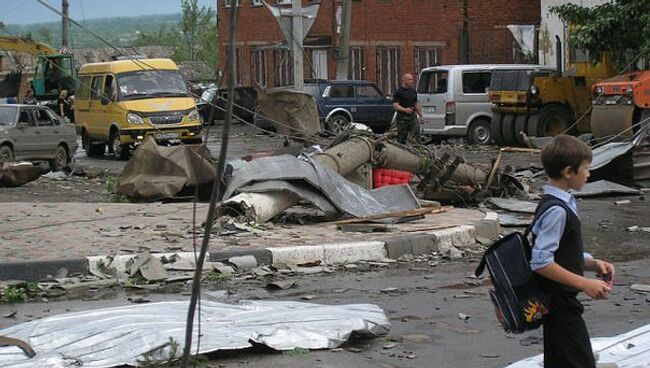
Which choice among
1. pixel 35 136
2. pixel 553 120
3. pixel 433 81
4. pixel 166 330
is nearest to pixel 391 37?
pixel 433 81

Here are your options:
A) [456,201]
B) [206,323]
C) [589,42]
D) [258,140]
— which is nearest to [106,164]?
[258,140]

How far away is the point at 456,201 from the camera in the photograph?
14.7 m

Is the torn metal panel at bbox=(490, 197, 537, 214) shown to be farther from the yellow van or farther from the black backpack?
the yellow van

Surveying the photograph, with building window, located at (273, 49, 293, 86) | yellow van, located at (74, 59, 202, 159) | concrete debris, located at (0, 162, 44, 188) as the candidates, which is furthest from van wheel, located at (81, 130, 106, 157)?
building window, located at (273, 49, 293, 86)

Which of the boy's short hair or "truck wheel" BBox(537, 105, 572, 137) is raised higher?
the boy's short hair

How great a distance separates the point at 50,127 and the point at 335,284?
17861 mm

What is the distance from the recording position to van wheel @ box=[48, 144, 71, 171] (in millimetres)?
26297

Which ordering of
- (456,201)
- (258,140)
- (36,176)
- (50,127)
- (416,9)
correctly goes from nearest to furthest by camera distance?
(456,201), (36,176), (50,127), (258,140), (416,9)

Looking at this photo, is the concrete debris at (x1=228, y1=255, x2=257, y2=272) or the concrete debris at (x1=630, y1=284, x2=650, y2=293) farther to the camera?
the concrete debris at (x1=228, y1=255, x2=257, y2=272)

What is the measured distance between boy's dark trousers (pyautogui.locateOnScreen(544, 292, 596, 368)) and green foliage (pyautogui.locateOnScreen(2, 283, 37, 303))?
5288 millimetres

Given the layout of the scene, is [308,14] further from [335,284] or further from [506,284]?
[506,284]

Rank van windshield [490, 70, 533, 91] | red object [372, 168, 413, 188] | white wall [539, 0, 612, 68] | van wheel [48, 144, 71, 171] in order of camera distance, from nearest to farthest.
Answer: red object [372, 168, 413, 188] < van wheel [48, 144, 71, 171] < van windshield [490, 70, 533, 91] < white wall [539, 0, 612, 68]

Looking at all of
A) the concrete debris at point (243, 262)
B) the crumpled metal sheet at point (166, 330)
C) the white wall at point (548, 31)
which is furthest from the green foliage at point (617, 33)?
the crumpled metal sheet at point (166, 330)

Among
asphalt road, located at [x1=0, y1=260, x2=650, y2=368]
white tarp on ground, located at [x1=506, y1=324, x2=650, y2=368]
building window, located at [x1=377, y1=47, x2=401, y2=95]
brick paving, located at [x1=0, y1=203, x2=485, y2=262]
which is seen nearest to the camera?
white tarp on ground, located at [x1=506, y1=324, x2=650, y2=368]
